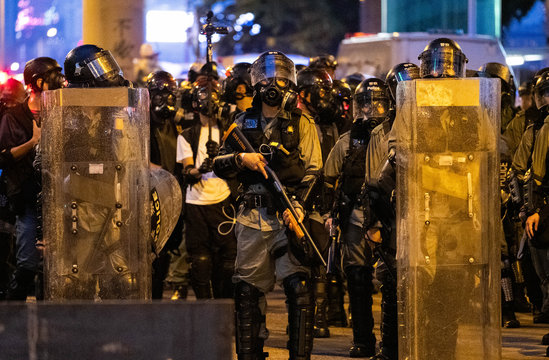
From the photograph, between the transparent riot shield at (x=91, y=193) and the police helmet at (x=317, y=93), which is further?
the police helmet at (x=317, y=93)

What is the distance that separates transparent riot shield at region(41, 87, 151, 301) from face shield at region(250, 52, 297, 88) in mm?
962

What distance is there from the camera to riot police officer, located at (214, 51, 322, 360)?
7.33 meters

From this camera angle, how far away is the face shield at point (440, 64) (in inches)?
279

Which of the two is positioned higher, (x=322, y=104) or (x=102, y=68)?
(x=102, y=68)

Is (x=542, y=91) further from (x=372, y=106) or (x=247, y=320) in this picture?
(x=247, y=320)

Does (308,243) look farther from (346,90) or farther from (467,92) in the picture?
(346,90)

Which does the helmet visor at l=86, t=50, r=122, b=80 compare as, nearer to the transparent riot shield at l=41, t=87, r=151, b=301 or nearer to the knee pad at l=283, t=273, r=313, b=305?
the transparent riot shield at l=41, t=87, r=151, b=301

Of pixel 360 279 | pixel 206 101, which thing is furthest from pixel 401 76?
pixel 206 101

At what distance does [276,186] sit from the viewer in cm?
731

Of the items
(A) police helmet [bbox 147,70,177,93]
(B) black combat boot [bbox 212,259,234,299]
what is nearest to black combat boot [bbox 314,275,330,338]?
(B) black combat boot [bbox 212,259,234,299]

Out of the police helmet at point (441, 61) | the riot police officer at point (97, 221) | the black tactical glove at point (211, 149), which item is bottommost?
the riot police officer at point (97, 221)

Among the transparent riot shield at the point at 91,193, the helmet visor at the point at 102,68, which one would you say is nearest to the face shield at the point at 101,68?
the helmet visor at the point at 102,68

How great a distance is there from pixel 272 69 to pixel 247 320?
1.75 m

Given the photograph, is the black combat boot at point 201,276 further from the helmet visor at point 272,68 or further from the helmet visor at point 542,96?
the helmet visor at point 542,96
